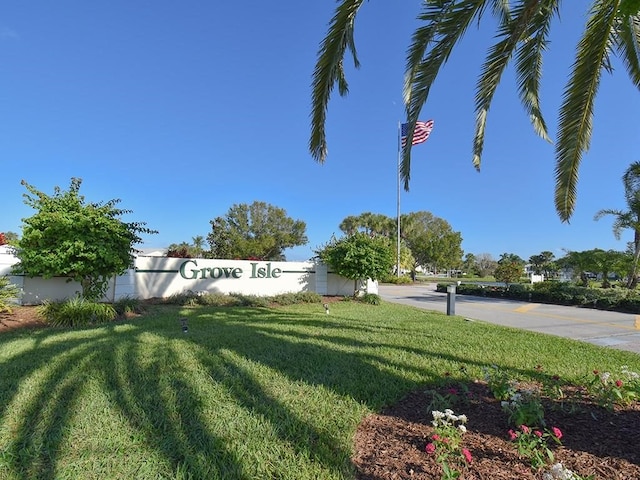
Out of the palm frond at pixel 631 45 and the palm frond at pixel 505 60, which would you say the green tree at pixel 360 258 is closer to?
the palm frond at pixel 505 60

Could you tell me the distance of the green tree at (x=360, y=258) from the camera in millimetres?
14516

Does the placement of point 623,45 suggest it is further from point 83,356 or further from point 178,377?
point 83,356

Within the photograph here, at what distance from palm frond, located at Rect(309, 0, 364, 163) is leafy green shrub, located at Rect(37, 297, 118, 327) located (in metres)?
6.85

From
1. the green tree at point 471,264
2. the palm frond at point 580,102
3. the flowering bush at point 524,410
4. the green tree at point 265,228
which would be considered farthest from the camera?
the green tree at point 471,264

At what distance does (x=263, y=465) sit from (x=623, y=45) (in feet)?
20.7

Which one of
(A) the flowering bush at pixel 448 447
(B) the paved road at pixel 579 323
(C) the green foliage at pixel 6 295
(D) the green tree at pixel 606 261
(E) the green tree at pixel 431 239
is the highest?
(E) the green tree at pixel 431 239

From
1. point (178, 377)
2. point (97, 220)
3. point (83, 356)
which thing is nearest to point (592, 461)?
point (178, 377)

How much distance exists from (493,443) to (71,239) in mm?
9971

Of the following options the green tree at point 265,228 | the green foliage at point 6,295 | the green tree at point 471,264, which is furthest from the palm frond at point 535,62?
the green tree at point 471,264

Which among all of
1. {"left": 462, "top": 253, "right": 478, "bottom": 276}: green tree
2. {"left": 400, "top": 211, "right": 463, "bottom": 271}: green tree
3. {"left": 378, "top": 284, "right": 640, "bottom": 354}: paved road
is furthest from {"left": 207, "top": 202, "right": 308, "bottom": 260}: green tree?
{"left": 462, "top": 253, "right": 478, "bottom": 276}: green tree

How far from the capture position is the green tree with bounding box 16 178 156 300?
352 inches

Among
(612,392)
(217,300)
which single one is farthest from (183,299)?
(612,392)

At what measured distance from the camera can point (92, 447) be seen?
2.65 metres

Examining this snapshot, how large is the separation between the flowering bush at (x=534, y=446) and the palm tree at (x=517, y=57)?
3493 millimetres
